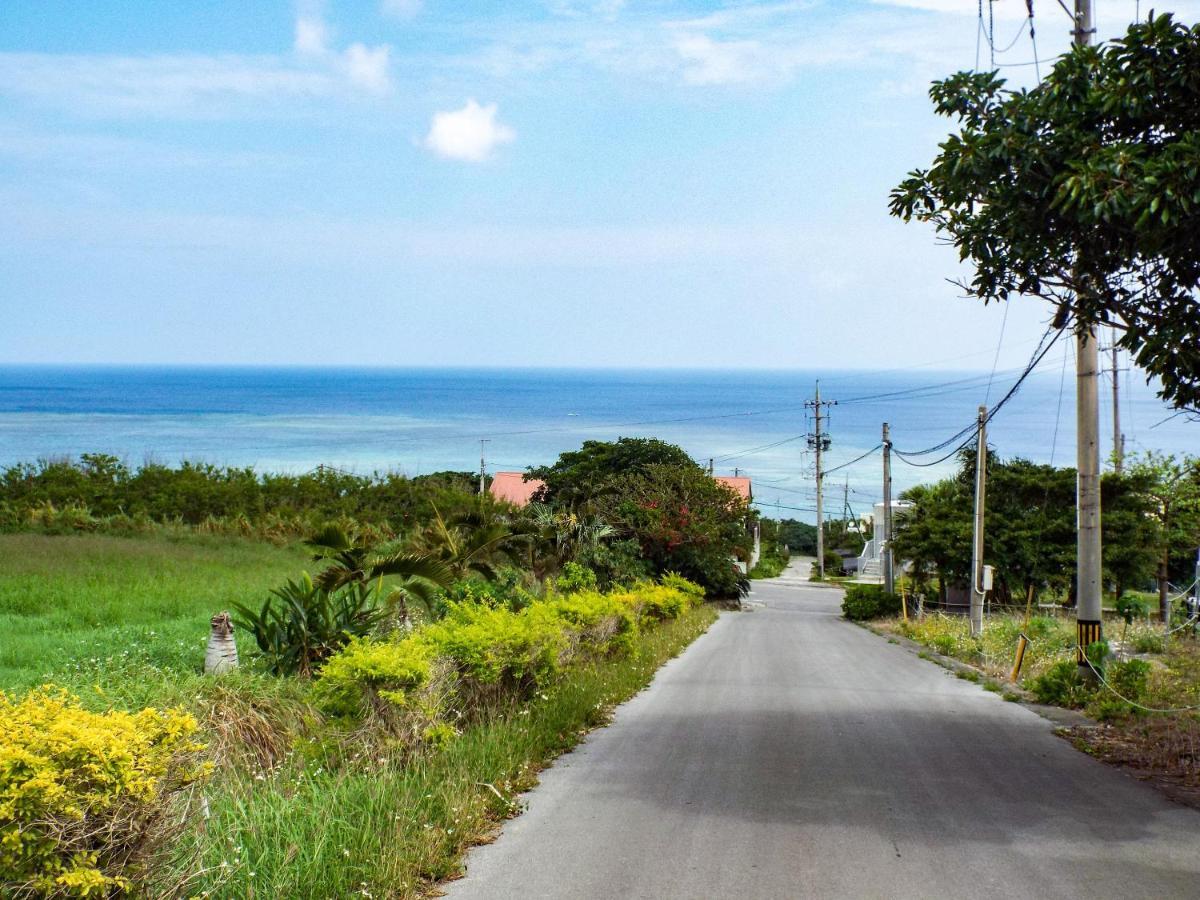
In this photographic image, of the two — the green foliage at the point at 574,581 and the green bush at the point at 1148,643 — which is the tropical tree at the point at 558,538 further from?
the green bush at the point at 1148,643

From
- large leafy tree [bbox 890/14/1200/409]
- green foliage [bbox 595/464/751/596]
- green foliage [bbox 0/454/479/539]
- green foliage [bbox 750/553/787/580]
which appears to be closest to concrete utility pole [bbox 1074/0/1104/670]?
large leafy tree [bbox 890/14/1200/409]

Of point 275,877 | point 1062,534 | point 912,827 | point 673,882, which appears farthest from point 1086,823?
point 1062,534

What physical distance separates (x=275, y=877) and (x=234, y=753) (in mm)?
2589

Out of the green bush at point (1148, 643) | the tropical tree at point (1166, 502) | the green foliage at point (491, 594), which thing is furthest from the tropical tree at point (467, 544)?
the tropical tree at point (1166, 502)

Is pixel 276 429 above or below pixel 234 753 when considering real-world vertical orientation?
above

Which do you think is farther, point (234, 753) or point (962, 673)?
point (962, 673)

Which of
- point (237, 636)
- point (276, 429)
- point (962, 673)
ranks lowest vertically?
point (962, 673)

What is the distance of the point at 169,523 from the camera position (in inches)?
968

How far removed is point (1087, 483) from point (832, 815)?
8653 millimetres

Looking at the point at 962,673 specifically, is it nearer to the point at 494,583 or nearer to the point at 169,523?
the point at 494,583

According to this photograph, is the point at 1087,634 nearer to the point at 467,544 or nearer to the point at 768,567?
the point at 467,544

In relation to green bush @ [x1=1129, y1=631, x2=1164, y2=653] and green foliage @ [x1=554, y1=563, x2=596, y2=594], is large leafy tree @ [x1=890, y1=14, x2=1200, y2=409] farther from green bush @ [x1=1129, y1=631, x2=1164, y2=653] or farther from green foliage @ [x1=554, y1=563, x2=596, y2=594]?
green bush @ [x1=1129, y1=631, x2=1164, y2=653]

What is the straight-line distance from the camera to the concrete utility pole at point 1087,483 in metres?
13.6

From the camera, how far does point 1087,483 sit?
46.0ft
